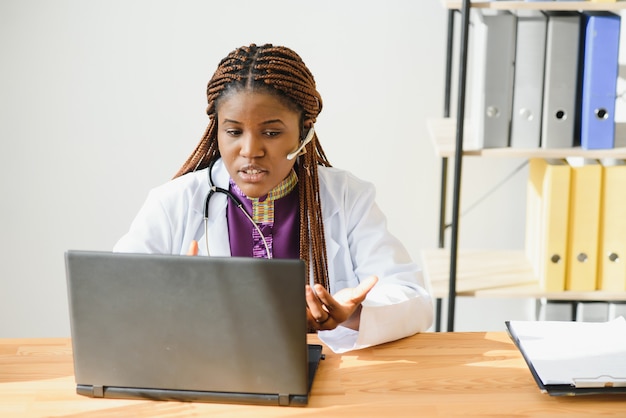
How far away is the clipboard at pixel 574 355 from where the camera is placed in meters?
1.42

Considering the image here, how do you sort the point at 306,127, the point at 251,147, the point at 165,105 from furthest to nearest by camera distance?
1. the point at 165,105
2. the point at 306,127
3. the point at 251,147

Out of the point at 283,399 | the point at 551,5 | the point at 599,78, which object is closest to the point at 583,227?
the point at 599,78

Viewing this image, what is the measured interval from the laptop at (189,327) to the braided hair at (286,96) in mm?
454

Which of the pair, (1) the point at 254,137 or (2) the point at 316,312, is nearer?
(2) the point at 316,312

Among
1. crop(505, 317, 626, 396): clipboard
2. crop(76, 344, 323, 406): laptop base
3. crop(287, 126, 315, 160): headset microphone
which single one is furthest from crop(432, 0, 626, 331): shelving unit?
crop(76, 344, 323, 406): laptop base

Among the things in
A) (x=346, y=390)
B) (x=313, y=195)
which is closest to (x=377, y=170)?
(x=313, y=195)

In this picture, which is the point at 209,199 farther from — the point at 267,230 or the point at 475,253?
the point at 475,253

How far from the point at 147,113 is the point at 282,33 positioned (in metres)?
0.52

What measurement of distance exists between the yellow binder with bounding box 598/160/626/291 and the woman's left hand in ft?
3.66

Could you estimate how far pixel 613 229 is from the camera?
243 cm

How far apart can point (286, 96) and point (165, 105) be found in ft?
3.94

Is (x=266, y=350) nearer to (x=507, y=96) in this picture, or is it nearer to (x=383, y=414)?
(x=383, y=414)

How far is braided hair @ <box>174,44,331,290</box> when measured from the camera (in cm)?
183

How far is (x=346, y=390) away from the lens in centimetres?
144
